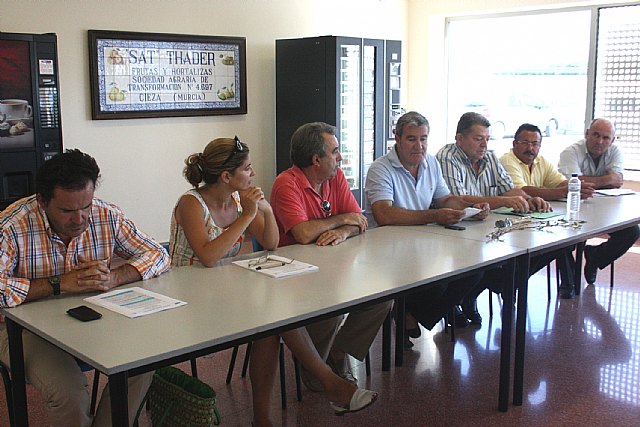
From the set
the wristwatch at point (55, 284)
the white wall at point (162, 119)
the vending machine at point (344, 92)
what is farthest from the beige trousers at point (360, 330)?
the vending machine at point (344, 92)

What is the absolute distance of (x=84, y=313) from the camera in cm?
225

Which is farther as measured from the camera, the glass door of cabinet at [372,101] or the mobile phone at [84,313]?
the glass door of cabinet at [372,101]

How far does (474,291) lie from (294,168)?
128 centimetres

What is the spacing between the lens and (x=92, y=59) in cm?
554

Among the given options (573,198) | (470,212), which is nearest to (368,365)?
(470,212)

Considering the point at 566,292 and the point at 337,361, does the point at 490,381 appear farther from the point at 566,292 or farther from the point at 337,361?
the point at 566,292

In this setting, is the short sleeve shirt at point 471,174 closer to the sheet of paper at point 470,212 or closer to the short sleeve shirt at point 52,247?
the sheet of paper at point 470,212

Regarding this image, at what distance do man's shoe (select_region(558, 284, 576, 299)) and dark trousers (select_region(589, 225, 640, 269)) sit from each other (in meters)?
0.36

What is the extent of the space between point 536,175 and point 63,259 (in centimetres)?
330

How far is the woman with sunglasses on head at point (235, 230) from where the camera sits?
9.43 feet

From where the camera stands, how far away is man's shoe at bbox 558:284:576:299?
486 cm

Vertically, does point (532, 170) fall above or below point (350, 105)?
below

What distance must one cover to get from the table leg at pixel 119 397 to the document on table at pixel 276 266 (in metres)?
0.90

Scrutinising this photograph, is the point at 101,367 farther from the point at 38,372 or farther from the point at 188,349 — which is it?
the point at 38,372
